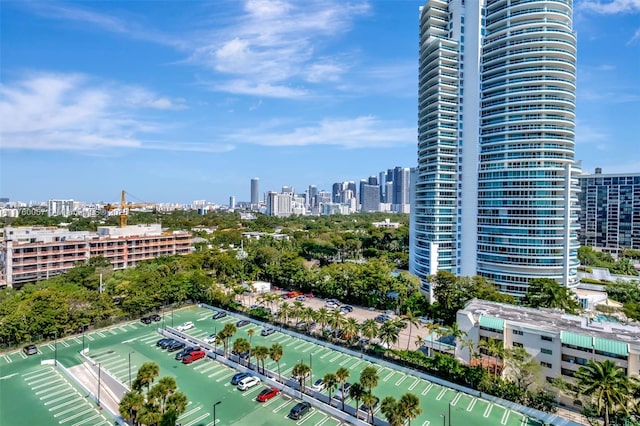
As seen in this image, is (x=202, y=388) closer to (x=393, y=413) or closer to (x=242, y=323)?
(x=242, y=323)

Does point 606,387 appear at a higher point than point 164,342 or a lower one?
higher

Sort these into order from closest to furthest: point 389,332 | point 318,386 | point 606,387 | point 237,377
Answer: point 606,387 → point 318,386 → point 237,377 → point 389,332

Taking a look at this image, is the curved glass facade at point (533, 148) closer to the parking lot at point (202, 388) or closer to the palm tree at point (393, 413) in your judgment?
the parking lot at point (202, 388)

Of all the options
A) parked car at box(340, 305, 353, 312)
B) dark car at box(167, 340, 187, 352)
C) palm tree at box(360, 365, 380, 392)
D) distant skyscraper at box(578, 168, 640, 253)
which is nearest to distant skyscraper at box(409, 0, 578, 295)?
parked car at box(340, 305, 353, 312)

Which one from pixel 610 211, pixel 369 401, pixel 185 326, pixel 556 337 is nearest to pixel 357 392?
pixel 369 401

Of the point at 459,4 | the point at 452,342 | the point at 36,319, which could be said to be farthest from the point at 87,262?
the point at 459,4

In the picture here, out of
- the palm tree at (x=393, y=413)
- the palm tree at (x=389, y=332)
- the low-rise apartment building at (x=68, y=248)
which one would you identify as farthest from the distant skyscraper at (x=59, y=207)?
the palm tree at (x=393, y=413)

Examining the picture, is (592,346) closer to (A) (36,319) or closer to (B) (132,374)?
(B) (132,374)
